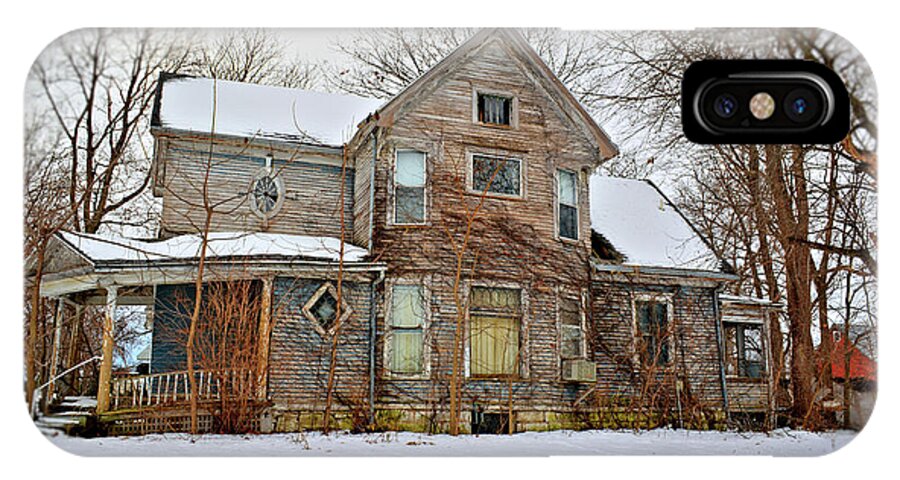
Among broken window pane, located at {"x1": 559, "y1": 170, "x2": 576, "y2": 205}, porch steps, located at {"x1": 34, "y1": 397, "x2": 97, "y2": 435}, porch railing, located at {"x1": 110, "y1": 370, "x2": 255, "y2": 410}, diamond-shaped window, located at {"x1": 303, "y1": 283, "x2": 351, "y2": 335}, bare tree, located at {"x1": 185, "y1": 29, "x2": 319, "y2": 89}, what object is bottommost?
porch steps, located at {"x1": 34, "y1": 397, "x2": 97, "y2": 435}

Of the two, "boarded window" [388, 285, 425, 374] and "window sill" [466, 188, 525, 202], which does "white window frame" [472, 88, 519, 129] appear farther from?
"boarded window" [388, 285, 425, 374]

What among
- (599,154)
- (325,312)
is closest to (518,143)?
(599,154)

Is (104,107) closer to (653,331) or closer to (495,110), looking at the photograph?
(495,110)

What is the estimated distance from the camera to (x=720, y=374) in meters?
5.38

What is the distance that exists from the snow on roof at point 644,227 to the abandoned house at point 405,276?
0.04 feet

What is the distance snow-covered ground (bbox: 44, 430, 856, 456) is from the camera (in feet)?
16.4

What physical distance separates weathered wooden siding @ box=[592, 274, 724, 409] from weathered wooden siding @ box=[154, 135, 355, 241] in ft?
4.36

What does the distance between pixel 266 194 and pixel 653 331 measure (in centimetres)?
200

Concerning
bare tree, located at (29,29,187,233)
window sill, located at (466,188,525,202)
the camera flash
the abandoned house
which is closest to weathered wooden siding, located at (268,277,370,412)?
the abandoned house

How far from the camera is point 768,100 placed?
4.99 m

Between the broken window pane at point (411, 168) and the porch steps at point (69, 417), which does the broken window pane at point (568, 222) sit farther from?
the porch steps at point (69, 417)

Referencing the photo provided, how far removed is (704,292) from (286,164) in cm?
214

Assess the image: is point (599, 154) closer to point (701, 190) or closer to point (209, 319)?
point (701, 190)

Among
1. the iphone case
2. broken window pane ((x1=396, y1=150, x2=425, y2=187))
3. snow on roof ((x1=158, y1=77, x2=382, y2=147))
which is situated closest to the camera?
the iphone case
